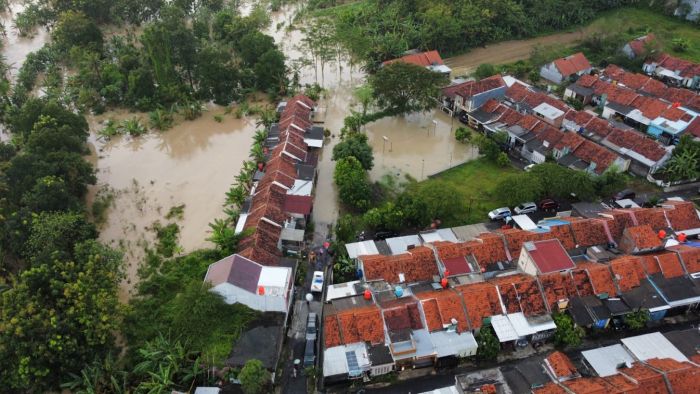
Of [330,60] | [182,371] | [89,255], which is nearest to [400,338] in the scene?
[182,371]

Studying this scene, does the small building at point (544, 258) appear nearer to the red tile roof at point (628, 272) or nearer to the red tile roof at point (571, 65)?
the red tile roof at point (628, 272)

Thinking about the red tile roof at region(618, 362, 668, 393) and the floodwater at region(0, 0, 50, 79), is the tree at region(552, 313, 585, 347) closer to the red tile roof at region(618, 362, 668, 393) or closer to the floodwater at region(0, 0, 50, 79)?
the red tile roof at region(618, 362, 668, 393)

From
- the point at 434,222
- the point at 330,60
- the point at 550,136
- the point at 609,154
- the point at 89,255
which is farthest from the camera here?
the point at 330,60

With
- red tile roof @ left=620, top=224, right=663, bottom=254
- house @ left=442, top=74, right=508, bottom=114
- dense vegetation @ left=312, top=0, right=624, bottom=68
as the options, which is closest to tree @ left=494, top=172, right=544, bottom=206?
red tile roof @ left=620, top=224, right=663, bottom=254

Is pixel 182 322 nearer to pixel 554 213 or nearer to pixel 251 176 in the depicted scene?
pixel 251 176

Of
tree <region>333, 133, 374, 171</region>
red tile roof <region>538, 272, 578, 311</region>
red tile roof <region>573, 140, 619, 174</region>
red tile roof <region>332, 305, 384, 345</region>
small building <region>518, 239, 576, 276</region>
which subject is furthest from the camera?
tree <region>333, 133, 374, 171</region>

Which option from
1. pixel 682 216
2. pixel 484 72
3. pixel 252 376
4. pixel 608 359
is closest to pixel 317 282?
pixel 252 376
